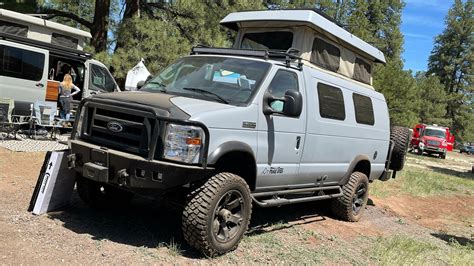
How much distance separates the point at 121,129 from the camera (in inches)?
198

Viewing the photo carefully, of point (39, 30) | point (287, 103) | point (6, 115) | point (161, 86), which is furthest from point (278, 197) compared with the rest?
point (39, 30)

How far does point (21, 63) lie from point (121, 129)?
798 cm

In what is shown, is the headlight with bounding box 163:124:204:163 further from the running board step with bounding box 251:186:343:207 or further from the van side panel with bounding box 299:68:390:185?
the van side panel with bounding box 299:68:390:185

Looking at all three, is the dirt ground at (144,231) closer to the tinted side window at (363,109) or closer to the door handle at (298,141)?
the door handle at (298,141)

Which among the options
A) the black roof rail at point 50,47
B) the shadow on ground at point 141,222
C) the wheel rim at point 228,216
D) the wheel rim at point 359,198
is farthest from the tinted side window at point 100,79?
the wheel rim at point 228,216

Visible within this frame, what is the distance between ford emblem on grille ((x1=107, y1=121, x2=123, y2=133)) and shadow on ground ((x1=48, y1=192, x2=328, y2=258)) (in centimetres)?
117

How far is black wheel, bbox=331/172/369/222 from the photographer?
784 cm

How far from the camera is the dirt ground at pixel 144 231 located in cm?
473

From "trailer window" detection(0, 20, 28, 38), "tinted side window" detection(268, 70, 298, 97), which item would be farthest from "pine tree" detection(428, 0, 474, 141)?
"tinted side window" detection(268, 70, 298, 97)

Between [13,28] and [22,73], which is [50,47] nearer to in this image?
[22,73]

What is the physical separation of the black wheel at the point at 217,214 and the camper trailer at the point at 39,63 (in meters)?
8.22

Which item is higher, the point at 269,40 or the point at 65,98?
the point at 269,40

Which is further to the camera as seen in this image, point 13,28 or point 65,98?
point 13,28

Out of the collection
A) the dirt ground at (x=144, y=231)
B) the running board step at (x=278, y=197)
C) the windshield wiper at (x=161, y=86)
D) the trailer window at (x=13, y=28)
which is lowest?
the dirt ground at (x=144, y=231)
